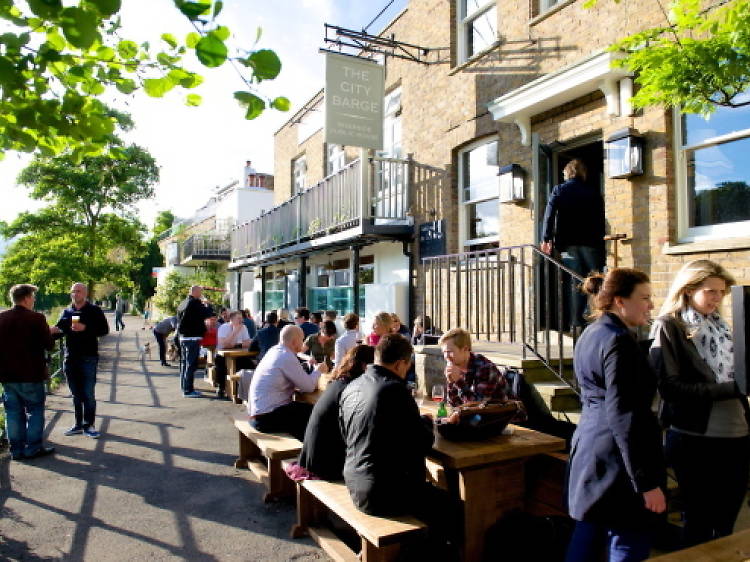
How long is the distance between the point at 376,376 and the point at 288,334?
7.64 ft

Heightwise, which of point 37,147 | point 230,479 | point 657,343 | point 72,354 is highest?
point 37,147

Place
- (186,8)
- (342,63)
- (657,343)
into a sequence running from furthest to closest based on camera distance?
(342,63)
(657,343)
(186,8)

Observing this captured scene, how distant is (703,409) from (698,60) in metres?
2.17

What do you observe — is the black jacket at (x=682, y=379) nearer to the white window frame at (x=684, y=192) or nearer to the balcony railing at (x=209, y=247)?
the white window frame at (x=684, y=192)

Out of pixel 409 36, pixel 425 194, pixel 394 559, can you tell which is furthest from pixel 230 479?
pixel 409 36

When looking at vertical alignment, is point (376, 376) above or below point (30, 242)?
below

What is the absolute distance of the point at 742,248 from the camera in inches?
200

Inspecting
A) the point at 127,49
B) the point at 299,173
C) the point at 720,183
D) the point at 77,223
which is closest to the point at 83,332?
the point at 127,49

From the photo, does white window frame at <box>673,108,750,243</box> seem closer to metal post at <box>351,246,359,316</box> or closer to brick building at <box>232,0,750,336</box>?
brick building at <box>232,0,750,336</box>

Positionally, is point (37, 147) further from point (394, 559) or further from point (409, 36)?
point (409, 36)

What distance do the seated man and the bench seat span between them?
114cm

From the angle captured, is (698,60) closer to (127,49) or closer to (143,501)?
(127,49)

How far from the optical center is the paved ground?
389 cm

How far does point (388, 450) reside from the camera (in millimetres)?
3184
